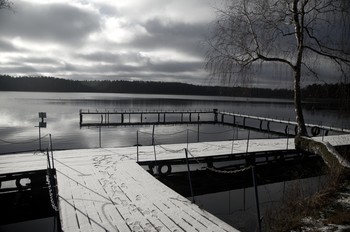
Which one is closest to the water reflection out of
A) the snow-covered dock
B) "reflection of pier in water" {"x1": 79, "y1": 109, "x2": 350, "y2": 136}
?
the snow-covered dock

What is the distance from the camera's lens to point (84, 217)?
635 centimetres

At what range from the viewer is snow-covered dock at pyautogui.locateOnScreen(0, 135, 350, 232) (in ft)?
20.1

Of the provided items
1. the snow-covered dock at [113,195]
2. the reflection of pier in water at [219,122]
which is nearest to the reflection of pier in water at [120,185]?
the snow-covered dock at [113,195]

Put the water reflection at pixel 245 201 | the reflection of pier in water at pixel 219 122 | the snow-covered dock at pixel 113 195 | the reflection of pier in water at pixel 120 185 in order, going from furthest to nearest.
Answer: the reflection of pier in water at pixel 219 122
the water reflection at pixel 245 201
the reflection of pier in water at pixel 120 185
the snow-covered dock at pixel 113 195

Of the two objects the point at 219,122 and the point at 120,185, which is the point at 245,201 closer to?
the point at 120,185

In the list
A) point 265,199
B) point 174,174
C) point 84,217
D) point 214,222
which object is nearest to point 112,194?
point 84,217

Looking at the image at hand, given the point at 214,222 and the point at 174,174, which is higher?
the point at 214,222

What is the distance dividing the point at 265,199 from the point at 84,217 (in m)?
8.85

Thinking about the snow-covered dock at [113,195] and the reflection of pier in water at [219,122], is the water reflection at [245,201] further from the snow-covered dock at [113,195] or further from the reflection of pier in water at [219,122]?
the reflection of pier in water at [219,122]

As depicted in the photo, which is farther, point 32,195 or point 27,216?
point 32,195

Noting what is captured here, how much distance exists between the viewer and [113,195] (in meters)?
7.73

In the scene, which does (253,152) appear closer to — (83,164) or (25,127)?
(83,164)

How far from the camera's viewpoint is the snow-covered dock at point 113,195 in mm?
6117

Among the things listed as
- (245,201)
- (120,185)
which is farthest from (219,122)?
(120,185)
